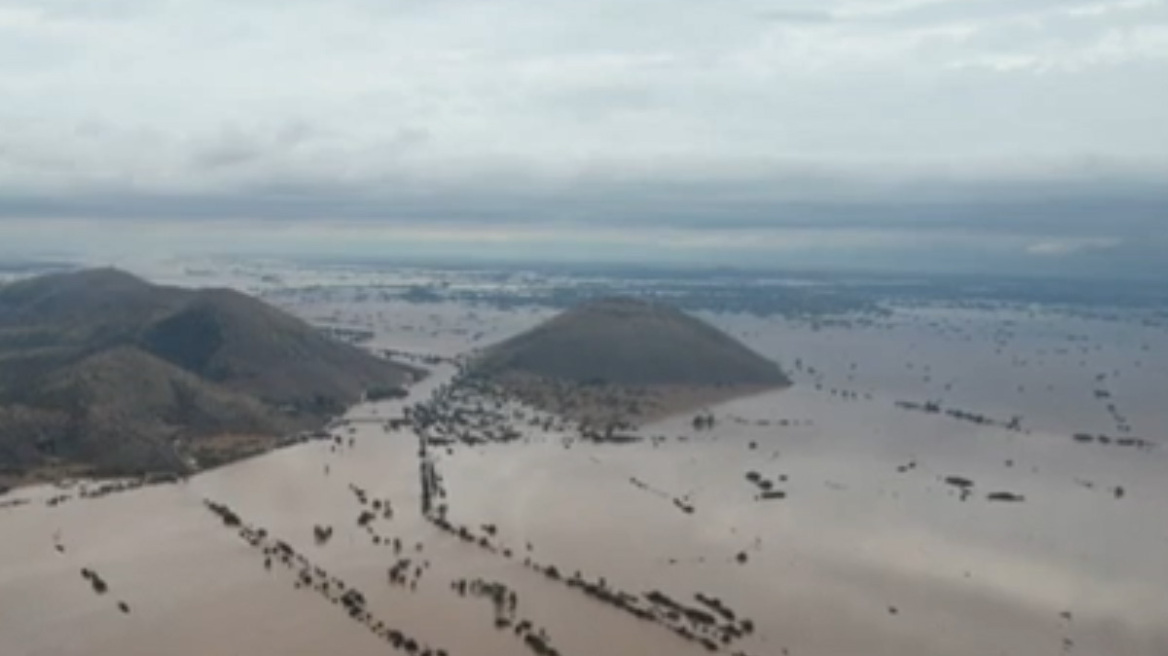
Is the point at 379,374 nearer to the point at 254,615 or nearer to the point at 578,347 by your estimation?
the point at 578,347

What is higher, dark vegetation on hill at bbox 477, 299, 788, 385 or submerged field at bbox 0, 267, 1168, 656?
dark vegetation on hill at bbox 477, 299, 788, 385

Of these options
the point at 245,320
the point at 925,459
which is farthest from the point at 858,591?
the point at 245,320

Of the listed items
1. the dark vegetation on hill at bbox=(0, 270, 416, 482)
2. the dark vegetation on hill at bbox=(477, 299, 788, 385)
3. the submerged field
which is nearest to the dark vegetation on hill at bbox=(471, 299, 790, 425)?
the dark vegetation on hill at bbox=(477, 299, 788, 385)

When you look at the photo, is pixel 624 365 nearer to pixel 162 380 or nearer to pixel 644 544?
pixel 162 380

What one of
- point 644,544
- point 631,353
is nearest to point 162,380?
point 644,544

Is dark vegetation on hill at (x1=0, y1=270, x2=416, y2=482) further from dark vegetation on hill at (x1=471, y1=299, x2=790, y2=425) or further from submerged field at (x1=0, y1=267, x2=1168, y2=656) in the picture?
dark vegetation on hill at (x1=471, y1=299, x2=790, y2=425)

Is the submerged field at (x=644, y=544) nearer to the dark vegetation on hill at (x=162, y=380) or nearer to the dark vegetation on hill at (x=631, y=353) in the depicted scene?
the dark vegetation on hill at (x=162, y=380)

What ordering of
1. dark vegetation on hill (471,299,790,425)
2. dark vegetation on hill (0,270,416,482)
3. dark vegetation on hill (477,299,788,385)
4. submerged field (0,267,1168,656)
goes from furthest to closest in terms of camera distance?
dark vegetation on hill (477,299,788,385)
dark vegetation on hill (471,299,790,425)
dark vegetation on hill (0,270,416,482)
submerged field (0,267,1168,656)
